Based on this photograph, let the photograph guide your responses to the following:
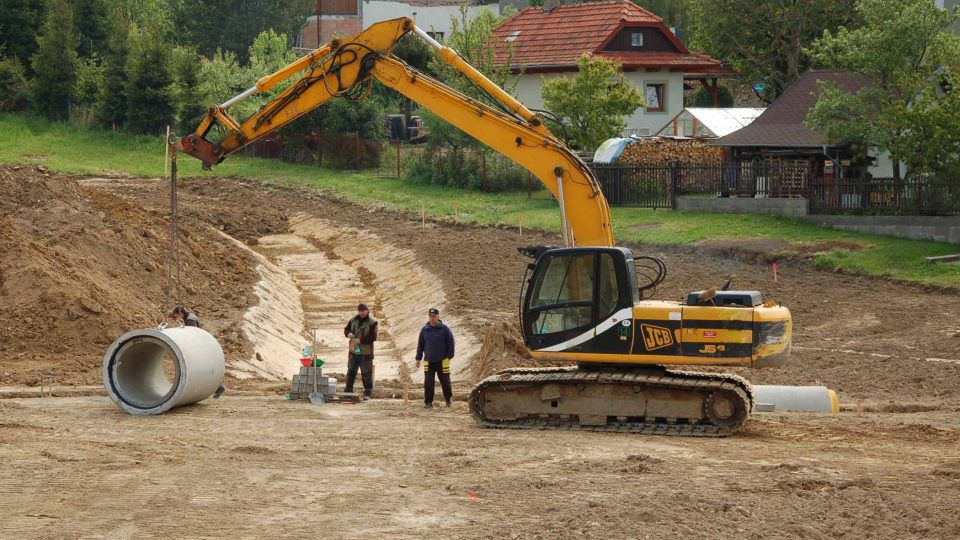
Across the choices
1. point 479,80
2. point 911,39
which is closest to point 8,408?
point 479,80

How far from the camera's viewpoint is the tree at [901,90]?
3381cm

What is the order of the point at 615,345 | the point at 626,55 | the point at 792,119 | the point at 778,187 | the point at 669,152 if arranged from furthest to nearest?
the point at 626,55
the point at 669,152
the point at 792,119
the point at 778,187
the point at 615,345

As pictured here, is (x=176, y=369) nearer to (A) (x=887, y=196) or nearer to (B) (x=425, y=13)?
(A) (x=887, y=196)

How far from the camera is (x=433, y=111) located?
757 inches

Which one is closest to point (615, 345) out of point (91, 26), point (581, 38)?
point (581, 38)

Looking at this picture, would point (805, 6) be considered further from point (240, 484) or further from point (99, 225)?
point (240, 484)

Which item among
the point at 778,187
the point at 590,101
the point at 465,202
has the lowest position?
the point at 465,202

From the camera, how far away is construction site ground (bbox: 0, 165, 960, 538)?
12.1 metres

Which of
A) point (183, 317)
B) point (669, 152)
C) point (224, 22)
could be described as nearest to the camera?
point (183, 317)

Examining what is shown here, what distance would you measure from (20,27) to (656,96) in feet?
105

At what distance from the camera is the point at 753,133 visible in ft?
141

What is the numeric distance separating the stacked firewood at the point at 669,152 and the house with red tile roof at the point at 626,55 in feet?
26.4

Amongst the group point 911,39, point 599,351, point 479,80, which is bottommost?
point 599,351

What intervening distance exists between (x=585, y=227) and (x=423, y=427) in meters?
3.43
